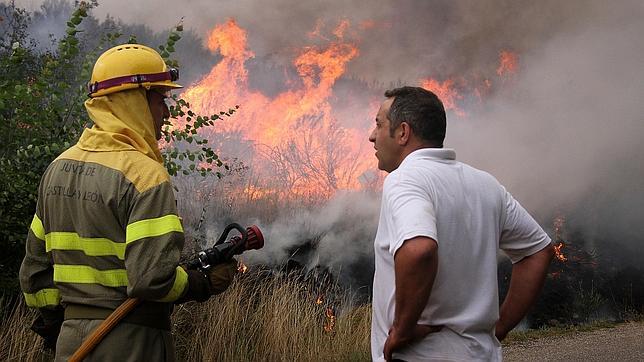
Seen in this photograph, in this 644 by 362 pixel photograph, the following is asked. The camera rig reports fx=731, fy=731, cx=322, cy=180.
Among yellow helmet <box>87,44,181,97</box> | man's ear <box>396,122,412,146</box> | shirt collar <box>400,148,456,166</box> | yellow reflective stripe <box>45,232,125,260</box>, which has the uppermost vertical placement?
yellow helmet <box>87,44,181,97</box>

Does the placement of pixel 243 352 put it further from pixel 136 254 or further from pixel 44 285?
pixel 136 254

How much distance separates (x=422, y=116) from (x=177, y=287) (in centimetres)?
111

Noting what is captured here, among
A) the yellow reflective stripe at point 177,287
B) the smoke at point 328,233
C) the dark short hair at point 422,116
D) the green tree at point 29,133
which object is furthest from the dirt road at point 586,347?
the yellow reflective stripe at point 177,287

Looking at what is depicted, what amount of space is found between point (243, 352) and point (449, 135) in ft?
27.4

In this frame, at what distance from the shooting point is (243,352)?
19.4ft

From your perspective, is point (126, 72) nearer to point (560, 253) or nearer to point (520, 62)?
point (560, 253)

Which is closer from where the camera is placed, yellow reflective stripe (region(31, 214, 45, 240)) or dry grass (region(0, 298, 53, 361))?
yellow reflective stripe (region(31, 214, 45, 240))

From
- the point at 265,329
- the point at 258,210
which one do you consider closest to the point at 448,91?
the point at 258,210

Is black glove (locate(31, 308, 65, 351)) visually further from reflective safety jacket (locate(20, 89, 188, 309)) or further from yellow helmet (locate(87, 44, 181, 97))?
yellow helmet (locate(87, 44, 181, 97))

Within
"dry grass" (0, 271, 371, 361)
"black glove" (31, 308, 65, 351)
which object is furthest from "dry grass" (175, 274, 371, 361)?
"black glove" (31, 308, 65, 351)

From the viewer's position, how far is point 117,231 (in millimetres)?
2697

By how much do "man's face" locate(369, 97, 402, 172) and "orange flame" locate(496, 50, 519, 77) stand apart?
11398 mm

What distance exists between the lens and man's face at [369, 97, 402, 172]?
2.73 meters

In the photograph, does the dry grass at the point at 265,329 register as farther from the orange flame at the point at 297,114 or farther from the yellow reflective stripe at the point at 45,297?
the orange flame at the point at 297,114
